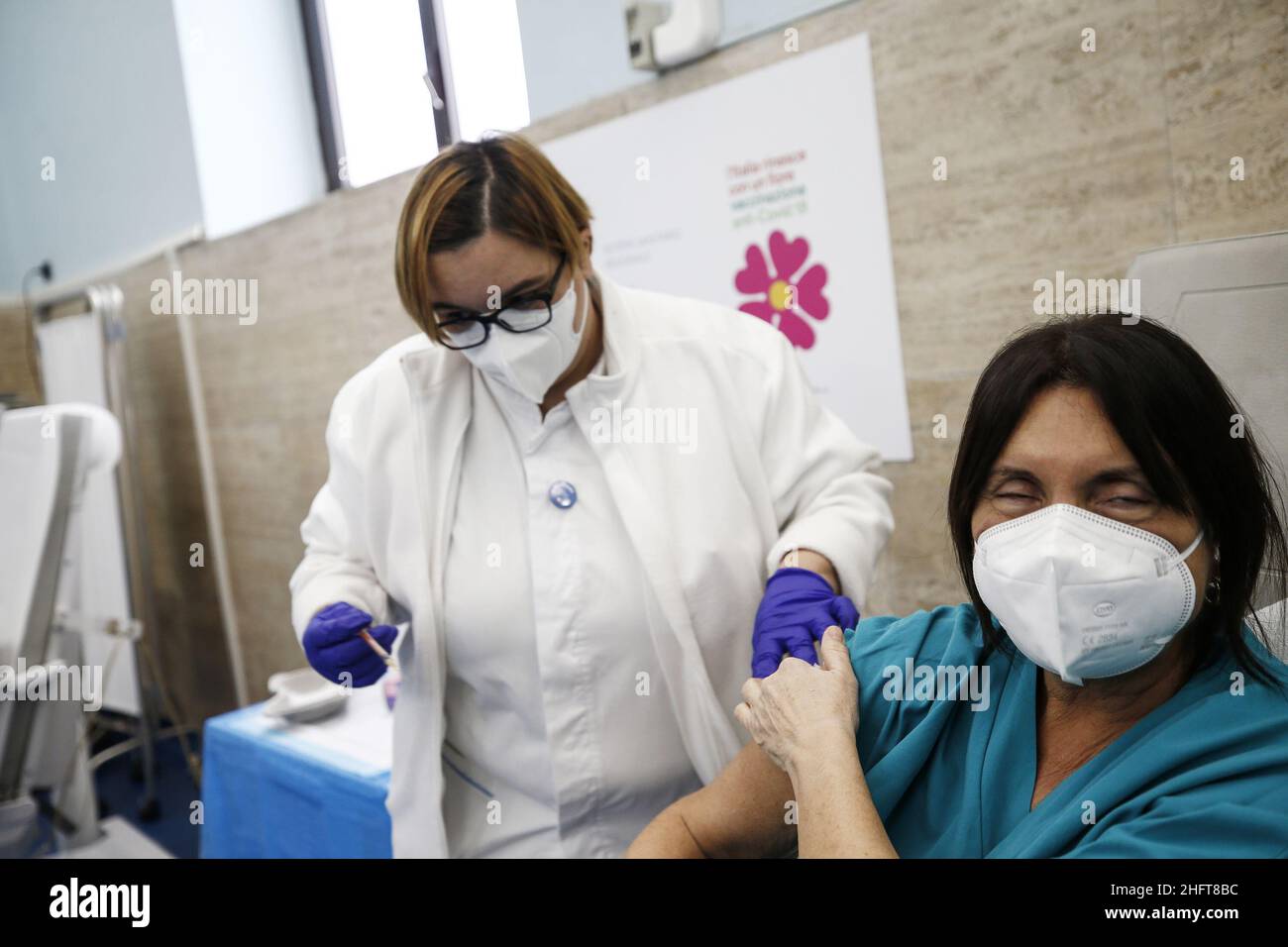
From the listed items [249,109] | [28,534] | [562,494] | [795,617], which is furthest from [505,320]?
[28,534]

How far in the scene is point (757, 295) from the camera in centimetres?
151

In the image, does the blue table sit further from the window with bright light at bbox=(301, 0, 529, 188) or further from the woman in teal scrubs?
the window with bright light at bbox=(301, 0, 529, 188)

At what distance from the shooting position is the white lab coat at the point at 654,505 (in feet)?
3.37

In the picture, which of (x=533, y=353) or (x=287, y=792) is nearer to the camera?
(x=533, y=353)

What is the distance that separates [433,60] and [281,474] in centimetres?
52

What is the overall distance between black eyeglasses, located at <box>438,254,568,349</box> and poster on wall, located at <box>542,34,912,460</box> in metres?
0.38

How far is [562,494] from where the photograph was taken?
40.4 inches

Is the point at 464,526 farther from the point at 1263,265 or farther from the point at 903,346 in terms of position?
the point at 1263,265

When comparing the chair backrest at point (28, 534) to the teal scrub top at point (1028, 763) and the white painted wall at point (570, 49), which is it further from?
the teal scrub top at point (1028, 763)

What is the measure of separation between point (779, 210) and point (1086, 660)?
2.80 ft

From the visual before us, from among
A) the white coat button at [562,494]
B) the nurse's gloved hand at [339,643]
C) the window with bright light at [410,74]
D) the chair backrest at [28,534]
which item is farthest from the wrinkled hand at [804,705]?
the chair backrest at [28,534]

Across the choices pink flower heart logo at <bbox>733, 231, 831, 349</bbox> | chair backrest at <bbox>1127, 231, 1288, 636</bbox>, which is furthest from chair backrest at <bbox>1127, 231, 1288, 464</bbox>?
pink flower heart logo at <bbox>733, 231, 831, 349</bbox>

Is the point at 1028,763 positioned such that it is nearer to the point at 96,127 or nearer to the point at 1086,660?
the point at 1086,660
